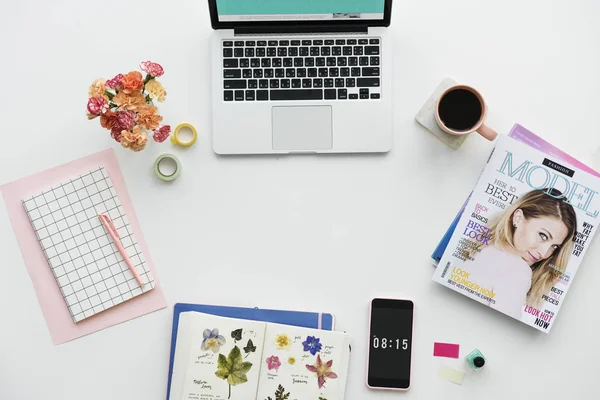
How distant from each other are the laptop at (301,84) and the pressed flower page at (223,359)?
0.98 ft

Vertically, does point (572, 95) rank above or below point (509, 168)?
above

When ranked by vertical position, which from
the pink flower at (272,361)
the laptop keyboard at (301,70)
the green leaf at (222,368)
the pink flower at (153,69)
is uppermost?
the laptop keyboard at (301,70)

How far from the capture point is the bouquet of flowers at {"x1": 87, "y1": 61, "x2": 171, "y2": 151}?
3.34 feet

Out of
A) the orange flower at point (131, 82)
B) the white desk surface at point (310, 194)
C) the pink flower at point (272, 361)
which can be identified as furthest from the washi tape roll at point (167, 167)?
the pink flower at point (272, 361)

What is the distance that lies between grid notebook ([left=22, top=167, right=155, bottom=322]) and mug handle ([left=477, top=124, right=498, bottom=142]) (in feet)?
2.02

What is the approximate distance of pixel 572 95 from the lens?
3.67ft

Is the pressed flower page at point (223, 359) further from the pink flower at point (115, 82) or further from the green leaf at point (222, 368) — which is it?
the pink flower at point (115, 82)

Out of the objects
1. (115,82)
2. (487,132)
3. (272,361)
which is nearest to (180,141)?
(115,82)

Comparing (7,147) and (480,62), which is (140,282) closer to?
(7,147)

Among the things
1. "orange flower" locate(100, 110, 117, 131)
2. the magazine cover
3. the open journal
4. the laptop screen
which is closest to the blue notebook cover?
the open journal

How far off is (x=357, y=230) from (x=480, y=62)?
366 millimetres

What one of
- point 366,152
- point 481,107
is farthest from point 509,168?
point 366,152

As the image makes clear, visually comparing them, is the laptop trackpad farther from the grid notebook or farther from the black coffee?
the grid notebook

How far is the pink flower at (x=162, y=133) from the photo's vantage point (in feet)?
3.48
